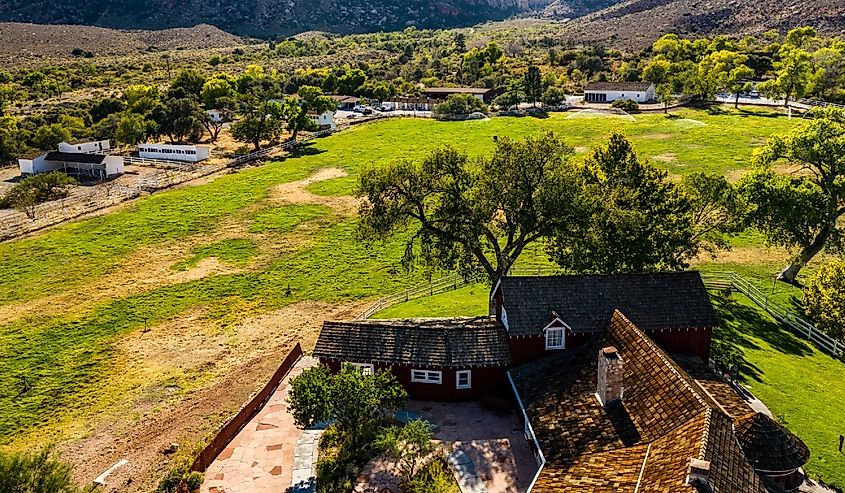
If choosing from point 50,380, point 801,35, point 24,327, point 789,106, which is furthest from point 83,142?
point 801,35

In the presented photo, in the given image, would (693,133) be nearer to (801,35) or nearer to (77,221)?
(77,221)

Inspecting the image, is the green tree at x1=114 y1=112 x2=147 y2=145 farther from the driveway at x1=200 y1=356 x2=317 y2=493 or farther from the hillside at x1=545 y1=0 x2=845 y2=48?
the hillside at x1=545 y1=0 x2=845 y2=48

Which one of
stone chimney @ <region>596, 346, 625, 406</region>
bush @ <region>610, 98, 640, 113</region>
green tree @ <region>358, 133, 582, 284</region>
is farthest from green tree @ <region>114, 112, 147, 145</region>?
stone chimney @ <region>596, 346, 625, 406</region>

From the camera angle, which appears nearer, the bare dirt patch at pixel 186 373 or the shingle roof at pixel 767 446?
the shingle roof at pixel 767 446

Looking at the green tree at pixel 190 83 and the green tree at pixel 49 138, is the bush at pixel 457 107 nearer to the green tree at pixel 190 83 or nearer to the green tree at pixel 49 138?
the green tree at pixel 190 83

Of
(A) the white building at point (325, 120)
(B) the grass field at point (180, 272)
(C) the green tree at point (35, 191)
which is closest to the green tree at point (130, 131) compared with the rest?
(C) the green tree at point (35, 191)

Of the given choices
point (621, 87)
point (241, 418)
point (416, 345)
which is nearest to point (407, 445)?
point (416, 345)
